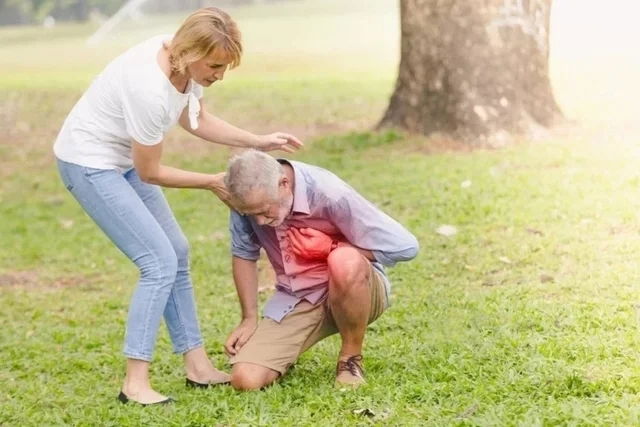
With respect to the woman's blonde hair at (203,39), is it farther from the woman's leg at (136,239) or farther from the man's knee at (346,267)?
the man's knee at (346,267)

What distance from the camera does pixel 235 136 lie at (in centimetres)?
488

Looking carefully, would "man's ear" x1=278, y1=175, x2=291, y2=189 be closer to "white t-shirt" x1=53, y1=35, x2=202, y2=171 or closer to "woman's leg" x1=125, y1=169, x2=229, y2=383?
"white t-shirt" x1=53, y1=35, x2=202, y2=171

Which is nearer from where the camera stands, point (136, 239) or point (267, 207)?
point (267, 207)

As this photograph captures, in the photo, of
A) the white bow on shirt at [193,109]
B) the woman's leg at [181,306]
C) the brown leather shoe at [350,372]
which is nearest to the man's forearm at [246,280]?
the woman's leg at [181,306]

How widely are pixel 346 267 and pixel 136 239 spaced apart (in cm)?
85

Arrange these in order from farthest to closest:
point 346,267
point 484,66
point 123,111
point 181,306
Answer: point 484,66, point 181,306, point 346,267, point 123,111

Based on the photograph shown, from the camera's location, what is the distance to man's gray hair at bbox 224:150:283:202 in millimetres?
4328

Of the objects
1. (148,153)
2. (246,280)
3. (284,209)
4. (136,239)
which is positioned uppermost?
(148,153)

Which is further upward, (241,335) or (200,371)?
(241,335)

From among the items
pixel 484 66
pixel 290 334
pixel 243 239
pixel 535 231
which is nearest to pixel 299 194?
pixel 243 239

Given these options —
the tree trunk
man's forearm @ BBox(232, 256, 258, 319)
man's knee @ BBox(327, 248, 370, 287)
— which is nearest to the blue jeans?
man's forearm @ BBox(232, 256, 258, 319)

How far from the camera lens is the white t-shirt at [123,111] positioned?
170 inches

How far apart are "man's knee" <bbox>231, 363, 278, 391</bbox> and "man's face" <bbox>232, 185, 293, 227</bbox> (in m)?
0.63

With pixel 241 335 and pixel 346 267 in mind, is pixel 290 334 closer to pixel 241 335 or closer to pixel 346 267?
pixel 241 335
